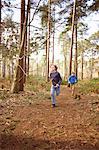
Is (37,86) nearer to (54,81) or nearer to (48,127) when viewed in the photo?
(54,81)

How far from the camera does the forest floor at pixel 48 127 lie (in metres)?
7.47

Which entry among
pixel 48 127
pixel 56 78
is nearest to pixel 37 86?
pixel 56 78

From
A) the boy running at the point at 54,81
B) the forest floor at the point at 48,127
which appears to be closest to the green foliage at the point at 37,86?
the boy running at the point at 54,81

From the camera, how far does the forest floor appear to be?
7.47 meters

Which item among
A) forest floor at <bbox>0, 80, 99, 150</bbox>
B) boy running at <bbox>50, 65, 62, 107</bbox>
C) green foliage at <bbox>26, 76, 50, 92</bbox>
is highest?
boy running at <bbox>50, 65, 62, 107</bbox>

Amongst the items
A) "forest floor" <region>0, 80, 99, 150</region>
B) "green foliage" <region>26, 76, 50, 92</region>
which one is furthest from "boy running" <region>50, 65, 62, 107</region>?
"green foliage" <region>26, 76, 50, 92</region>

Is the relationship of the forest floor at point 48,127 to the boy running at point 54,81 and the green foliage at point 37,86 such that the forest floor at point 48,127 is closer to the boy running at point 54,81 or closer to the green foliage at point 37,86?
the boy running at point 54,81

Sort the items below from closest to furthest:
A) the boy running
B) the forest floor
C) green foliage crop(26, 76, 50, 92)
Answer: the forest floor < the boy running < green foliage crop(26, 76, 50, 92)

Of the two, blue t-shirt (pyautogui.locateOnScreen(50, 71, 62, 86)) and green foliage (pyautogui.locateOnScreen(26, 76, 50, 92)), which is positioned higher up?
blue t-shirt (pyautogui.locateOnScreen(50, 71, 62, 86))

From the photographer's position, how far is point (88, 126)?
885 centimetres

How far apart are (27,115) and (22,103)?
253cm

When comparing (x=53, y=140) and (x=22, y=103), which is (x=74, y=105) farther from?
(x=53, y=140)

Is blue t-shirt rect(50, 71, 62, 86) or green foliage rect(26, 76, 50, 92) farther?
green foliage rect(26, 76, 50, 92)

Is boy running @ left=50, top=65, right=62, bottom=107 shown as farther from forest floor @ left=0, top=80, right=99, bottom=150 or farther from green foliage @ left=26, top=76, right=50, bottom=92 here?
green foliage @ left=26, top=76, right=50, bottom=92
